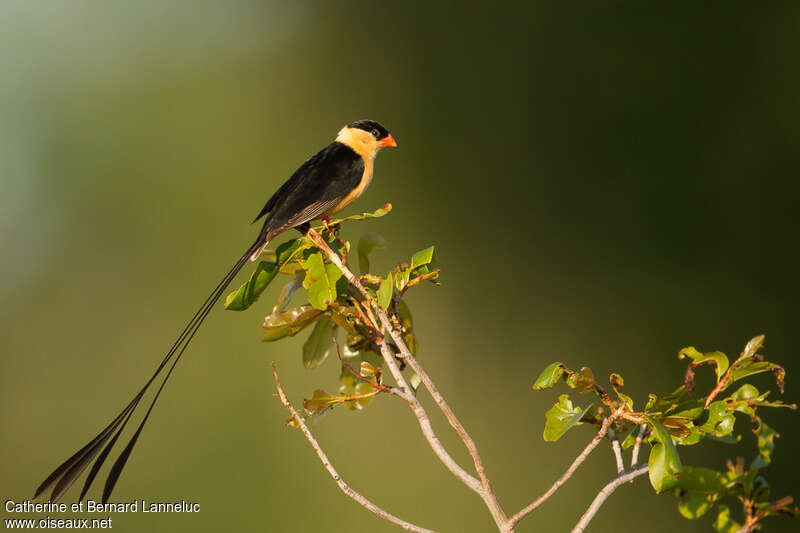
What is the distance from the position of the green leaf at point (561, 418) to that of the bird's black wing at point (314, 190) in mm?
833

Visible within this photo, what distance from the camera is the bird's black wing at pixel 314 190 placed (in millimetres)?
1658

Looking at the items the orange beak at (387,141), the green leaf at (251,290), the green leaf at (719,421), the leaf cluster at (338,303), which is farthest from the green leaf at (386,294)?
the orange beak at (387,141)

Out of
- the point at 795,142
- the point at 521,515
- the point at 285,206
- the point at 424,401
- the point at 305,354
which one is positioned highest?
the point at 795,142

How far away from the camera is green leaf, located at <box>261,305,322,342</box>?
48.8 inches

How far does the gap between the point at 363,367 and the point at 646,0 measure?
420 cm

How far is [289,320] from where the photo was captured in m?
1.24

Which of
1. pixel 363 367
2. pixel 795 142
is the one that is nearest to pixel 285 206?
pixel 363 367

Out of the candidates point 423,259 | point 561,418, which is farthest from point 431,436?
point 423,259

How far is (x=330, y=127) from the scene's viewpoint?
4469mm

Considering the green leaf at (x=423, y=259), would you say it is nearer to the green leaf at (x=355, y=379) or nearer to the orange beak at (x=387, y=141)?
the green leaf at (x=355, y=379)

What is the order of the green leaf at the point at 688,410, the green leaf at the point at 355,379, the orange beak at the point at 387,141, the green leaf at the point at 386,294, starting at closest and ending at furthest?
the green leaf at the point at 688,410
the green leaf at the point at 386,294
the green leaf at the point at 355,379
the orange beak at the point at 387,141

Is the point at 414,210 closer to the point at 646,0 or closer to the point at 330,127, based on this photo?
the point at 330,127

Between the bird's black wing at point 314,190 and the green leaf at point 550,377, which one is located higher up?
the bird's black wing at point 314,190

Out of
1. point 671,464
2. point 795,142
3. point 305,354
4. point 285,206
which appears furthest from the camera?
point 795,142
